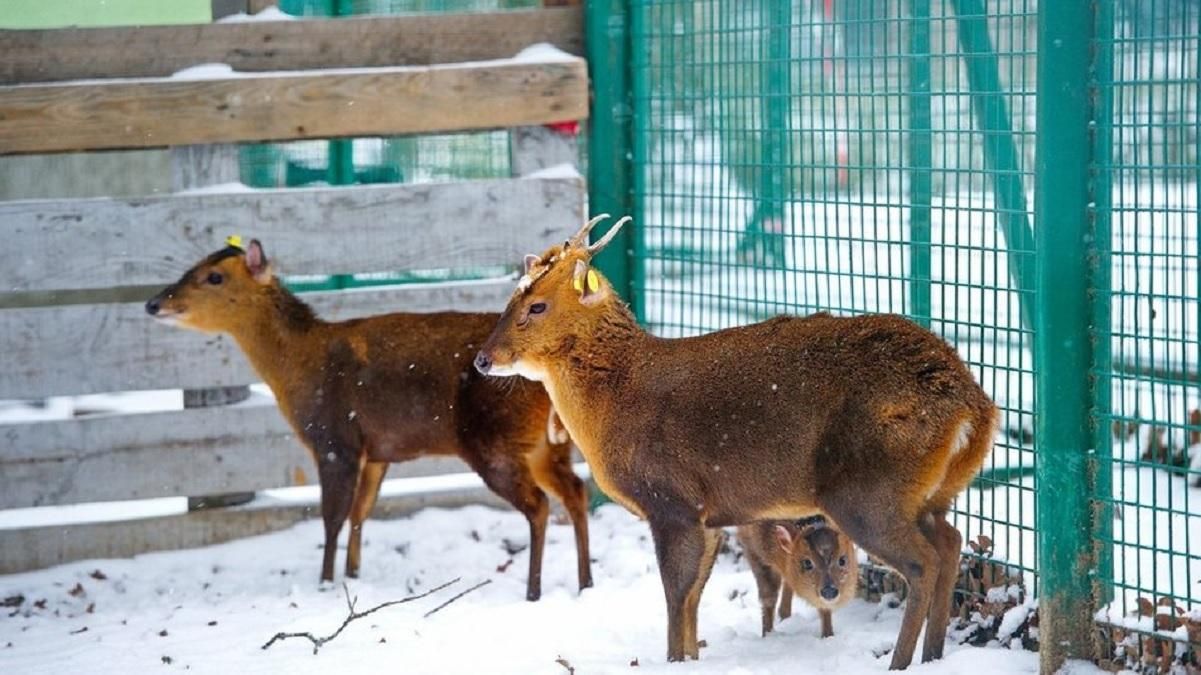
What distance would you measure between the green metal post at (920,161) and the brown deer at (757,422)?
2.63 ft

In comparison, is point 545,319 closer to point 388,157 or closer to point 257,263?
point 257,263

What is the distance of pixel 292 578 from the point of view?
747 centimetres

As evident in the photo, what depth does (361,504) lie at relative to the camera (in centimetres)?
759

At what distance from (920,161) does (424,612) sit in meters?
2.73

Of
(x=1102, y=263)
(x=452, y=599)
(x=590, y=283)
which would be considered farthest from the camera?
(x=452, y=599)

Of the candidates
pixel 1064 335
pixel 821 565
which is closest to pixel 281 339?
pixel 821 565

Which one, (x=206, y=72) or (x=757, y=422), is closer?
(x=757, y=422)

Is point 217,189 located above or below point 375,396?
above

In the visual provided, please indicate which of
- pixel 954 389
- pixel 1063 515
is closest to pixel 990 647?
pixel 1063 515

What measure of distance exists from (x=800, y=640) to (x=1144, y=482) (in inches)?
114

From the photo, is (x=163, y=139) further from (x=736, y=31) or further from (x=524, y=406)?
(x=736, y=31)

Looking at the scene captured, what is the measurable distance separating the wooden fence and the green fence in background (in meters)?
0.57

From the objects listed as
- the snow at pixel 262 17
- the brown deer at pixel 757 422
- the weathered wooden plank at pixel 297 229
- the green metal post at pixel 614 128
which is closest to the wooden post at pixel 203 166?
the weathered wooden plank at pixel 297 229

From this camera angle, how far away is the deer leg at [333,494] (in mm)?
7270
